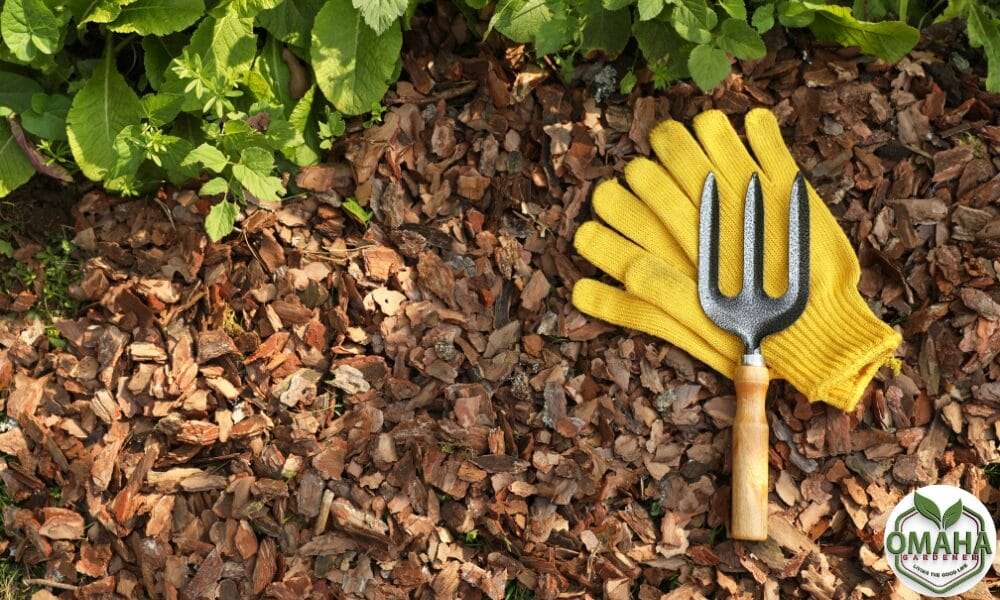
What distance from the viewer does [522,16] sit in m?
2.25

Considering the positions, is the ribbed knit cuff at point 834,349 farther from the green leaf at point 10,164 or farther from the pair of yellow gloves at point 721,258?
the green leaf at point 10,164

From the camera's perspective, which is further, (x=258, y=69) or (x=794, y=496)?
(x=258, y=69)

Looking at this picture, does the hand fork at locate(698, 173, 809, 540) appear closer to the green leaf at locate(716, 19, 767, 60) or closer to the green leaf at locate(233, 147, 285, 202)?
the green leaf at locate(716, 19, 767, 60)

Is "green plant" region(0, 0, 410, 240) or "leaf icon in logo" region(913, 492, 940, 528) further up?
"green plant" region(0, 0, 410, 240)

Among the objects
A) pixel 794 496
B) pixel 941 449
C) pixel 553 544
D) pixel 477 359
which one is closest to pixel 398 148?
pixel 477 359

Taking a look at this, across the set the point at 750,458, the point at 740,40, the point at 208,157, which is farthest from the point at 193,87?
the point at 750,458

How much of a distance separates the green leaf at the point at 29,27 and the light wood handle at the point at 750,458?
1779mm

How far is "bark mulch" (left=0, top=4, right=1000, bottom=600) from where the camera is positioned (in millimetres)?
2191

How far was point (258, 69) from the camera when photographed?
236 centimetres

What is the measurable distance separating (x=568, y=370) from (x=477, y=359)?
0.22 meters

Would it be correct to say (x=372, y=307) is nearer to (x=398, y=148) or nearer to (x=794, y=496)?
(x=398, y=148)

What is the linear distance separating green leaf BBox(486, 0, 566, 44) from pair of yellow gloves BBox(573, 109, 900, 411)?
0.39 m

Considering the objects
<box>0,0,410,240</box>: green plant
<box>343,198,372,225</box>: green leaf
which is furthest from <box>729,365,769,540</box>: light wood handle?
<box>0,0,410,240</box>: green plant

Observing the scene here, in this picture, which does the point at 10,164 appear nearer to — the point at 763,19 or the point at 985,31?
the point at 763,19
